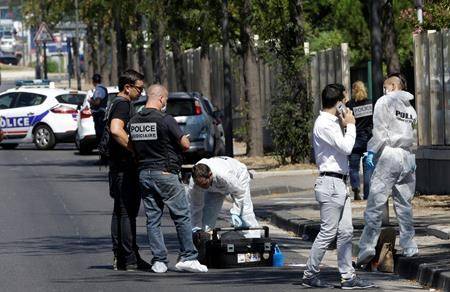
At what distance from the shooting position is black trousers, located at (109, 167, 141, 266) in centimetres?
1478

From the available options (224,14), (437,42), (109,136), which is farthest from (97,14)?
(109,136)

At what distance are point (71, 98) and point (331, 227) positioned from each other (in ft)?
92.4

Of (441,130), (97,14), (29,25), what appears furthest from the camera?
(29,25)

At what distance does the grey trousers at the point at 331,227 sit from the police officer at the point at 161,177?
174cm

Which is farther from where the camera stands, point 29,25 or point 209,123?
point 29,25

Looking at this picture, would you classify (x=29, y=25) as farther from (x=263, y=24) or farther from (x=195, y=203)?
(x=195, y=203)

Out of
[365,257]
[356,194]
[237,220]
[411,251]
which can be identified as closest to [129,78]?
[237,220]

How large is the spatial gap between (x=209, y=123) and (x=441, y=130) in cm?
993

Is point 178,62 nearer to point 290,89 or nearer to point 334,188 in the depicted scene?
Answer: point 290,89

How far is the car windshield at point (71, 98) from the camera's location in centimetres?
4038

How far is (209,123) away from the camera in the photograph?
102ft

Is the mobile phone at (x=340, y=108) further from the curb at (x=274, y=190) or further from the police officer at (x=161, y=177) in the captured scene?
the curb at (x=274, y=190)

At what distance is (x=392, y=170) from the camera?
1424 cm

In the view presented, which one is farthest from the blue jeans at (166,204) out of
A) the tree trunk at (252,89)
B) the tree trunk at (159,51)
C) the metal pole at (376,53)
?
the tree trunk at (159,51)
